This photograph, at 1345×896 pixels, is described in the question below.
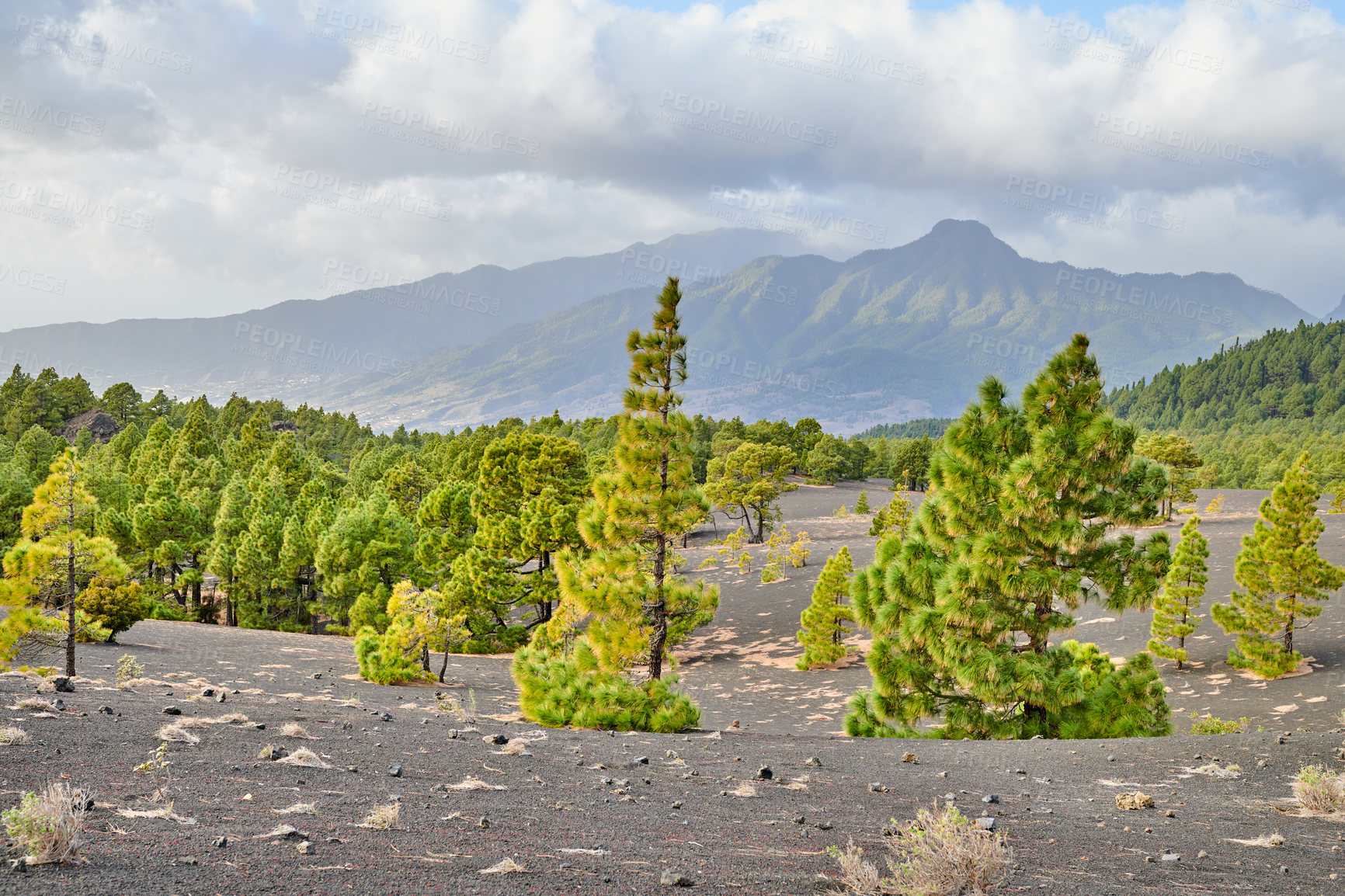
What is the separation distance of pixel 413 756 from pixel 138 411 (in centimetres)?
11038

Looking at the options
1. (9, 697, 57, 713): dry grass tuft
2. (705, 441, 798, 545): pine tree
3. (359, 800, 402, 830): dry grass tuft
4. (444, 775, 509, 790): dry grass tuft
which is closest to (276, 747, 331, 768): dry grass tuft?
(444, 775, 509, 790): dry grass tuft

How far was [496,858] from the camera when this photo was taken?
511 cm

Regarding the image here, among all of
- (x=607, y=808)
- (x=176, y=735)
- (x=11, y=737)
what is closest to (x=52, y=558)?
(x=176, y=735)

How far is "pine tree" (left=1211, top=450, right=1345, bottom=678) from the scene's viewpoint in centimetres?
2231

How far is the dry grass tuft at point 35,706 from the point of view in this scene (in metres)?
8.43

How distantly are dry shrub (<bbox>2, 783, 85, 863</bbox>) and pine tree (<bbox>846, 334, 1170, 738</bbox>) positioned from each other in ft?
40.0

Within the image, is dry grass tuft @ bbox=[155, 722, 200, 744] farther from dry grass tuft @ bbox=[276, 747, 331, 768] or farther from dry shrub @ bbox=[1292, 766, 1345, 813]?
dry shrub @ bbox=[1292, 766, 1345, 813]

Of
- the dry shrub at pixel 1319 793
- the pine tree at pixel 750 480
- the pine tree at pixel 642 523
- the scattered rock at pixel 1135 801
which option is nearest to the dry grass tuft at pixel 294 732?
the pine tree at pixel 642 523

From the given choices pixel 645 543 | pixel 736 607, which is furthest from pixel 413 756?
pixel 736 607

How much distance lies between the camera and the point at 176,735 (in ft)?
26.0

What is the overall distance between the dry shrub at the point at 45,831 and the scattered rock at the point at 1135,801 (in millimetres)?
8877

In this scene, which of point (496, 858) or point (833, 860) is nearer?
point (496, 858)

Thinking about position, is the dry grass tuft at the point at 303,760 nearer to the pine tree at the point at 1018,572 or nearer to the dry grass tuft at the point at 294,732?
the dry grass tuft at the point at 294,732

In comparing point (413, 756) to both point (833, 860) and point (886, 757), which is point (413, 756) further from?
point (886, 757)
